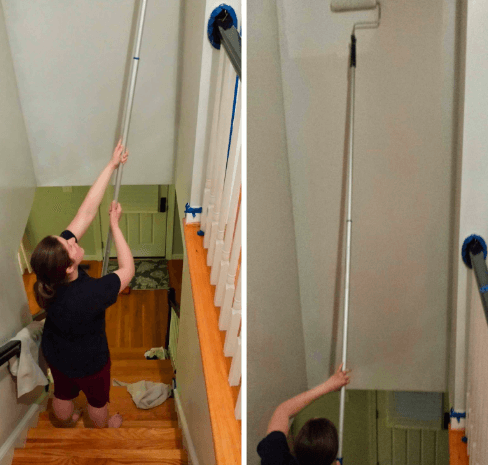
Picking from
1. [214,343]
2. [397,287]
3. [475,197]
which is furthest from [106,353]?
[475,197]

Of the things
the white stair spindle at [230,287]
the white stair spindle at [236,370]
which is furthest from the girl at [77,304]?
the white stair spindle at [236,370]

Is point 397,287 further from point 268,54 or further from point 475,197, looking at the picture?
point 268,54

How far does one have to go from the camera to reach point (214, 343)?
41.9 inches

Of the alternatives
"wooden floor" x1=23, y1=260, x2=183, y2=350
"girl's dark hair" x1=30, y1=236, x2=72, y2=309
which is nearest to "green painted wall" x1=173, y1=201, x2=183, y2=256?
"wooden floor" x1=23, y1=260, x2=183, y2=350

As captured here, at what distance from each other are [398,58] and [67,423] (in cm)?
151

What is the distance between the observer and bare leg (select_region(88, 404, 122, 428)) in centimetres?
163

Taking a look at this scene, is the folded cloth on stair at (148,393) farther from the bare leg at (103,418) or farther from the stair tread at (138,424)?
the bare leg at (103,418)

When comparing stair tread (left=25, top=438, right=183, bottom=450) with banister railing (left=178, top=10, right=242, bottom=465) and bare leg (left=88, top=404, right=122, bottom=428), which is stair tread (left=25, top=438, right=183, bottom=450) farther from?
banister railing (left=178, top=10, right=242, bottom=465)

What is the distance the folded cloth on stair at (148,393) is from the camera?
6.36ft

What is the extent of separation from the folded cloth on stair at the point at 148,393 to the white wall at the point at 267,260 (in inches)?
65.5

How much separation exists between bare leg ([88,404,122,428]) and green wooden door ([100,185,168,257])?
1.88 metres

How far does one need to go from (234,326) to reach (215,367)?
0.12 m

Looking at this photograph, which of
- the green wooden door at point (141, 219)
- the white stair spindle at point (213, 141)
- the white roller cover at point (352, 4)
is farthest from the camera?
the green wooden door at point (141, 219)

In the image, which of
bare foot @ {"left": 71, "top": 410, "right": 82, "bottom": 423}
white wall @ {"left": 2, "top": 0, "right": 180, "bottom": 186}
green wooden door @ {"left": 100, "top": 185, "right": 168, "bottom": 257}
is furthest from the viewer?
green wooden door @ {"left": 100, "top": 185, "right": 168, "bottom": 257}
